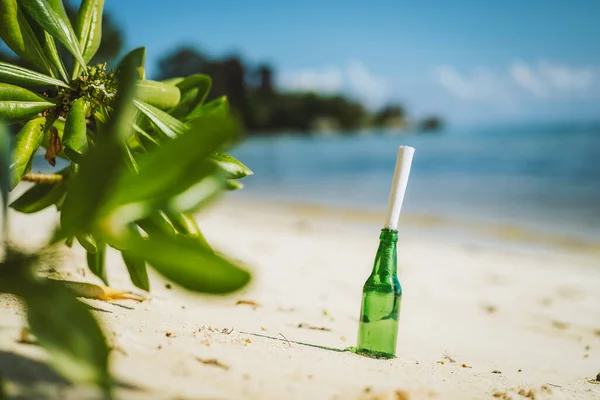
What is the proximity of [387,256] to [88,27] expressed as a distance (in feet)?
4.29

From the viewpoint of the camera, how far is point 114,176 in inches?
36.6

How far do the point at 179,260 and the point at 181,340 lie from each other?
27.0 inches

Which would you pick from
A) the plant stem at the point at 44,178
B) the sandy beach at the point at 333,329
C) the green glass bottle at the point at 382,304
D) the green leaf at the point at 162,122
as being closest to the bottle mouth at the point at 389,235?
the green glass bottle at the point at 382,304

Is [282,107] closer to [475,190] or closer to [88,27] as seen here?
[475,190]

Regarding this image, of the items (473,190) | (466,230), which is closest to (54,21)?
(466,230)

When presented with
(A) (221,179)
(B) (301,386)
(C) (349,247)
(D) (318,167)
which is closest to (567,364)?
(B) (301,386)

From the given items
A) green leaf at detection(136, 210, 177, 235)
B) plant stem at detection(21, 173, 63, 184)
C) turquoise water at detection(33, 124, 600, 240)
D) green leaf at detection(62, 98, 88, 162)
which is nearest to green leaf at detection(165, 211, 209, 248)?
green leaf at detection(136, 210, 177, 235)

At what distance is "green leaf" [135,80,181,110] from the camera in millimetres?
1929

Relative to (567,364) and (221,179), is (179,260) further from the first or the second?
(567,364)

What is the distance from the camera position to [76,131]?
1.63 metres

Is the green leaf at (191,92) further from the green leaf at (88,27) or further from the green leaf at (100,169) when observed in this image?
the green leaf at (100,169)

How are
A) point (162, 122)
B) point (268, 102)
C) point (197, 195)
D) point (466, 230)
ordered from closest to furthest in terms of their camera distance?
point (197, 195) → point (162, 122) → point (466, 230) → point (268, 102)

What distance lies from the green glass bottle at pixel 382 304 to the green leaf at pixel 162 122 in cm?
70

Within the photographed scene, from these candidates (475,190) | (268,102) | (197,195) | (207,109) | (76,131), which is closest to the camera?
(197,195)
